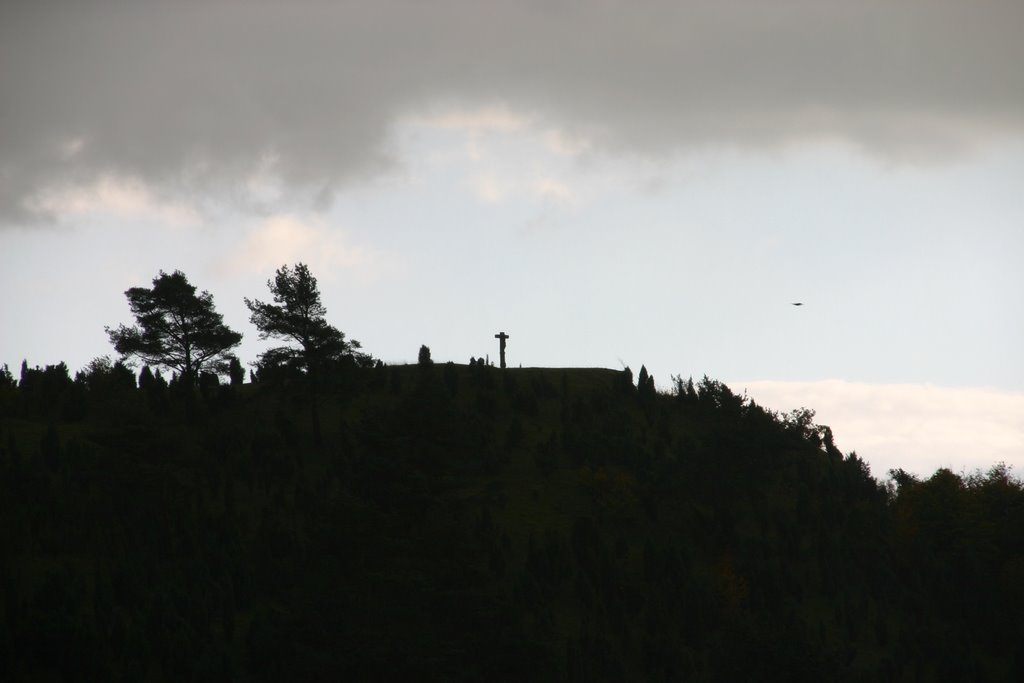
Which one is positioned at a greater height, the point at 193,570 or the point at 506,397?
the point at 506,397

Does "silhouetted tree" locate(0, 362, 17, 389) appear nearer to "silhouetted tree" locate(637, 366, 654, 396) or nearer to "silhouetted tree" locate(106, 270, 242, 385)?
"silhouetted tree" locate(106, 270, 242, 385)

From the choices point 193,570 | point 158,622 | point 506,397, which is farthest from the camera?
point 506,397

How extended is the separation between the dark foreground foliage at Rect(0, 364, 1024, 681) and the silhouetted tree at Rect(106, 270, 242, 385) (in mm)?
1822

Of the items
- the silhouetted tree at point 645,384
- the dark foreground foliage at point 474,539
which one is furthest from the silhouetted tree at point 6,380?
the silhouetted tree at point 645,384

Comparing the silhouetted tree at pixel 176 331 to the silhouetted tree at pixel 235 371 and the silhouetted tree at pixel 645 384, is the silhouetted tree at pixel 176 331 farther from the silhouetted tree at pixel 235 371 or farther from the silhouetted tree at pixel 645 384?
the silhouetted tree at pixel 645 384

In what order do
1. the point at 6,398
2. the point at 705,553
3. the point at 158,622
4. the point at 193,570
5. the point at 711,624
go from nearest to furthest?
the point at 158,622, the point at 193,570, the point at 711,624, the point at 705,553, the point at 6,398

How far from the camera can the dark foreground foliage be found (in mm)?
44375

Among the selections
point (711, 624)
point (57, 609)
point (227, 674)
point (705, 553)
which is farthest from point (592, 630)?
point (57, 609)

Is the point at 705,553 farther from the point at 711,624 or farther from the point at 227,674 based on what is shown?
the point at 227,674

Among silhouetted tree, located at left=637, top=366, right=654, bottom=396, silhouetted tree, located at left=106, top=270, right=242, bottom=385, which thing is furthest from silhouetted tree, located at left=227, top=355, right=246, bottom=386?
silhouetted tree, located at left=637, top=366, right=654, bottom=396

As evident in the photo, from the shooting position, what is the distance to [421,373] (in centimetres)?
7450

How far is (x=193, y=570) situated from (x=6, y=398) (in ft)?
75.7

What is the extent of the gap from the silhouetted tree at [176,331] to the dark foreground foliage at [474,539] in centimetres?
182

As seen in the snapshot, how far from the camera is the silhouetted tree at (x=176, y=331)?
66500 millimetres
